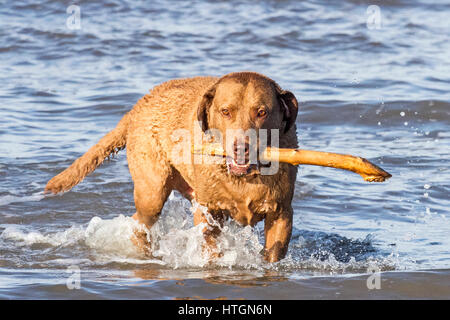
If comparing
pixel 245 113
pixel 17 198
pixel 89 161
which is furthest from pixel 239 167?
pixel 17 198

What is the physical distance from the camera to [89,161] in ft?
24.7

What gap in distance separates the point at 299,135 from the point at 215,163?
542 centimetres

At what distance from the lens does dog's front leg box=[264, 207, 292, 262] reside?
21.1 feet

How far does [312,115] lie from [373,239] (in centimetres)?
504

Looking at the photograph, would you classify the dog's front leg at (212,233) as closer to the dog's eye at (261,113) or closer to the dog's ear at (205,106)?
the dog's ear at (205,106)

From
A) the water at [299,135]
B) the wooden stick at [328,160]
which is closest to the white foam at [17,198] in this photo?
the water at [299,135]

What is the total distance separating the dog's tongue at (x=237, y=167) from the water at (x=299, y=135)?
2.94 ft

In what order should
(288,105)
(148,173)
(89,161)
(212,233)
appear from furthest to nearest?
(89,161)
(148,173)
(212,233)
(288,105)

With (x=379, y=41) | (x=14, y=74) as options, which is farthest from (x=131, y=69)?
(x=379, y=41)

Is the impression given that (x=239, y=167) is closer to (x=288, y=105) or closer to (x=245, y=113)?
(x=245, y=113)

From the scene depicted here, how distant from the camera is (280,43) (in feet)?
56.3

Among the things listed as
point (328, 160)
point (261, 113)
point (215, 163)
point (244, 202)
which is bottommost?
point (244, 202)

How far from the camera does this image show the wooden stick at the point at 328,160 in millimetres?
5590
